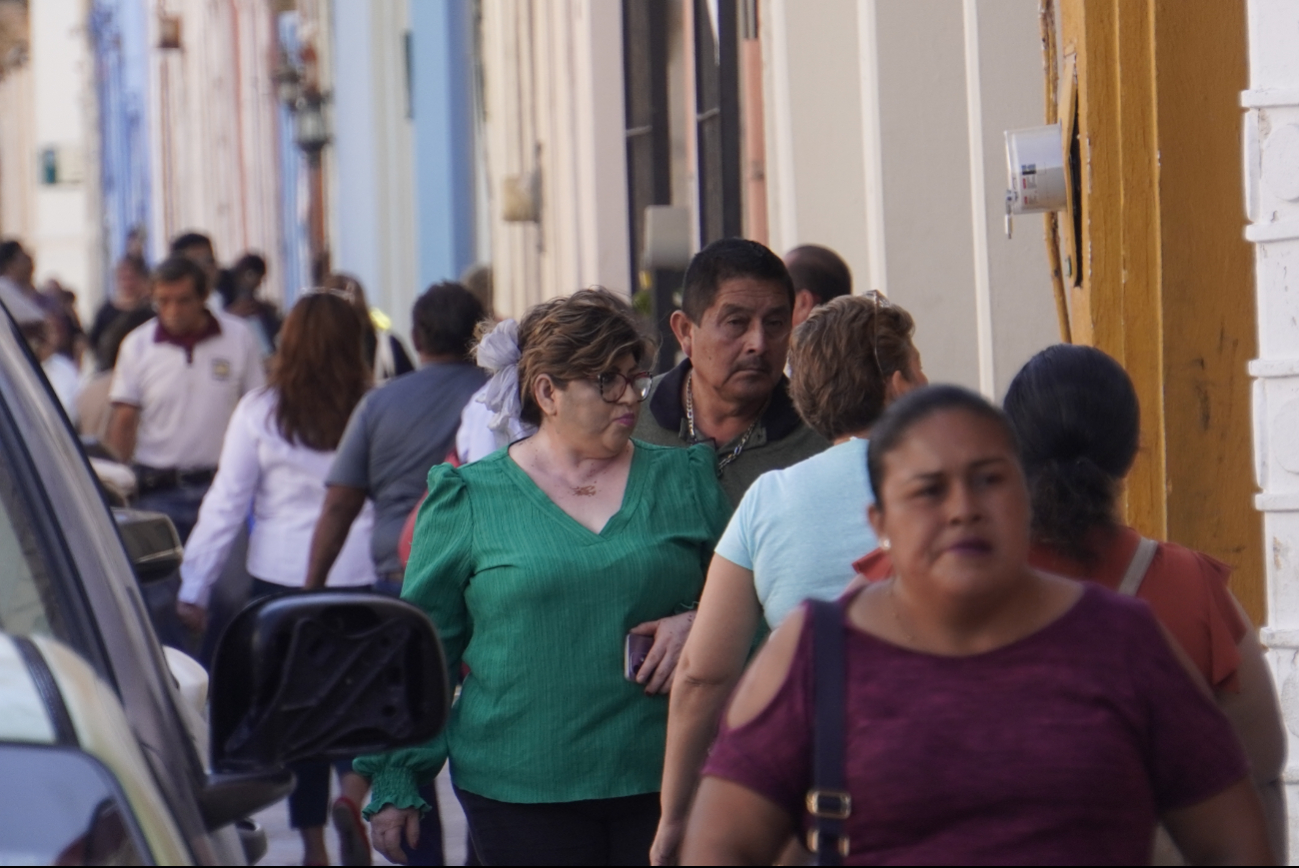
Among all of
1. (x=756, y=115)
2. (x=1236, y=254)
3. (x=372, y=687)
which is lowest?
(x=372, y=687)

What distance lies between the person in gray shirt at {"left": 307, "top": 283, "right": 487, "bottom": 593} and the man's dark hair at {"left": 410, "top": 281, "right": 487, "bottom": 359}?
12 cm

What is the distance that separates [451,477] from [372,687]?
1777mm

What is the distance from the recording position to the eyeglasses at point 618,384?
441cm

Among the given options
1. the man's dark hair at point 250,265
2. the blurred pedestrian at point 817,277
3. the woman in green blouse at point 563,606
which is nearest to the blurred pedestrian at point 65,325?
the man's dark hair at point 250,265

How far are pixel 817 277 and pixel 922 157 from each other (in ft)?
3.98

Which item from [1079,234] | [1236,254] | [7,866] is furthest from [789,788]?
[1079,234]

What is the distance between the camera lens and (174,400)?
974 centimetres

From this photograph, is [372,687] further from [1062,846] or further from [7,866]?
[1062,846]

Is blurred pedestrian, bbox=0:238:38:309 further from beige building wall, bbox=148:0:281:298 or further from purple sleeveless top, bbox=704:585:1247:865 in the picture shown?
purple sleeveless top, bbox=704:585:1247:865

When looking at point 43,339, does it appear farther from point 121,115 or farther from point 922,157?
point 121,115

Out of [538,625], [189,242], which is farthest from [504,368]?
[189,242]

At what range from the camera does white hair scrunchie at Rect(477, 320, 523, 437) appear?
4.59 m

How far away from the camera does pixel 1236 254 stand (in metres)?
5.49

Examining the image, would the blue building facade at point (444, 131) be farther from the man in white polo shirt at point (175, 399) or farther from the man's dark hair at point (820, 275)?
the man's dark hair at point (820, 275)
